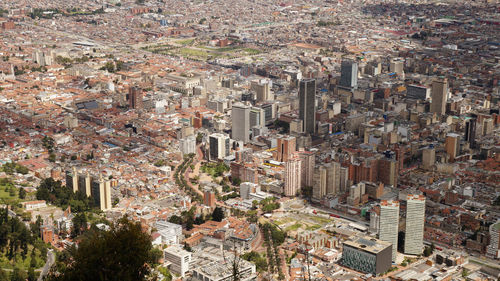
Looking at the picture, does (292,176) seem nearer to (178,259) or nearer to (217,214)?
(217,214)

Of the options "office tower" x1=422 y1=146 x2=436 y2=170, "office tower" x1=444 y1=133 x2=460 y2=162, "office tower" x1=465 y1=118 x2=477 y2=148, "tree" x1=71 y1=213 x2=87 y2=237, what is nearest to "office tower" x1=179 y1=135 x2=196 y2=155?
"tree" x1=71 y1=213 x2=87 y2=237

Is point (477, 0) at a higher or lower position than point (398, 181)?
higher

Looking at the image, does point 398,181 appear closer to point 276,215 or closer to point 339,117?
point 276,215

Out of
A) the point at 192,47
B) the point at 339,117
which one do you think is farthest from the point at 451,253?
the point at 192,47

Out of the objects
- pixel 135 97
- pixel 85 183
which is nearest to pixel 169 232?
pixel 85 183

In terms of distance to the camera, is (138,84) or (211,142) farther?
(138,84)

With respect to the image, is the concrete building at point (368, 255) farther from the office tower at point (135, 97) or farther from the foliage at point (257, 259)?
the office tower at point (135, 97)

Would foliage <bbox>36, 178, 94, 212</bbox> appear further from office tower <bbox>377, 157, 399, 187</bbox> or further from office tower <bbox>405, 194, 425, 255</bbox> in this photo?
office tower <bbox>377, 157, 399, 187</bbox>
